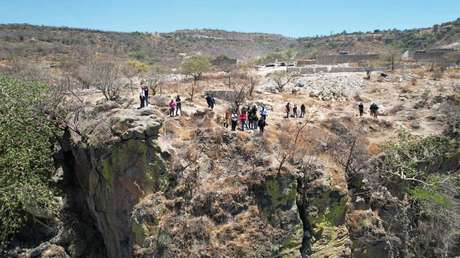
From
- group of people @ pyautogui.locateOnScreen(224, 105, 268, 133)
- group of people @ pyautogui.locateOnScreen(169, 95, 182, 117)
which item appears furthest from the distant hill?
group of people @ pyautogui.locateOnScreen(224, 105, 268, 133)

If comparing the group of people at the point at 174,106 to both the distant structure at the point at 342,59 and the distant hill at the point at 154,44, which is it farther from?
the distant hill at the point at 154,44

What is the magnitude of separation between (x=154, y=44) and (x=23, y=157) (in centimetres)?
6474

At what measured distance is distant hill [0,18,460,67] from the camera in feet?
189

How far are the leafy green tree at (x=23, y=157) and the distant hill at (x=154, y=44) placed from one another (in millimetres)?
32045

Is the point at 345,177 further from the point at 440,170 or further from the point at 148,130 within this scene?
the point at 148,130

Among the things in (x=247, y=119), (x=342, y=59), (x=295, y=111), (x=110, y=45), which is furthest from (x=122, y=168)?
(x=110, y=45)

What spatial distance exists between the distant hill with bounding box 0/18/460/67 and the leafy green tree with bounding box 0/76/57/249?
32.0 m

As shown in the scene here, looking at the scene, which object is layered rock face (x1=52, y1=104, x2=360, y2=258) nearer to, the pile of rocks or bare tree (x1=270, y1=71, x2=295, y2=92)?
the pile of rocks

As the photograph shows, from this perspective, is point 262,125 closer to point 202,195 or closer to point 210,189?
point 210,189

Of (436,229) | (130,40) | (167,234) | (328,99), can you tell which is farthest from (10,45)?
(436,229)

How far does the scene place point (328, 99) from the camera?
88.0 feet

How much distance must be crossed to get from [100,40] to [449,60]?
49.6 metres

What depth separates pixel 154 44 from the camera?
79938 millimetres

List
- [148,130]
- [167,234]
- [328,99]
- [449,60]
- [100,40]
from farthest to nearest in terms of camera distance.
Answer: [100,40], [449,60], [328,99], [148,130], [167,234]
